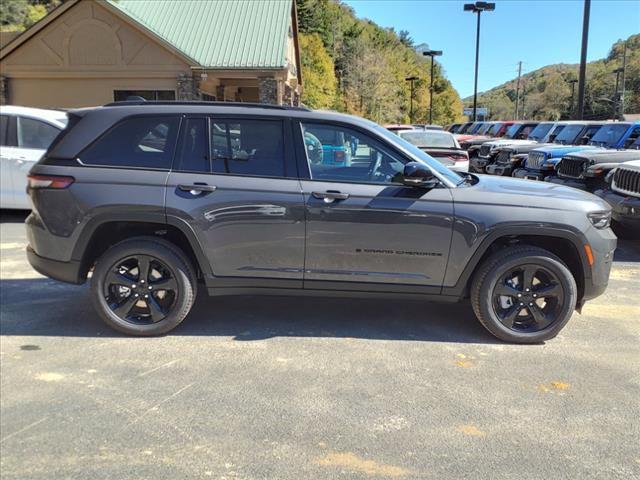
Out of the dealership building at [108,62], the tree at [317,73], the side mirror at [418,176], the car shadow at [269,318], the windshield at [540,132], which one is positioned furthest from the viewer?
the tree at [317,73]

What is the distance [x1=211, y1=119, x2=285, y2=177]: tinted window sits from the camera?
4445 mm

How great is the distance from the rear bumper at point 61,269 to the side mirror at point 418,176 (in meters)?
2.70

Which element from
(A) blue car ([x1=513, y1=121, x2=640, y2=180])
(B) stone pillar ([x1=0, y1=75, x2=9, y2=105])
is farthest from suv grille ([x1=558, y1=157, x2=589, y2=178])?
(B) stone pillar ([x1=0, y1=75, x2=9, y2=105])

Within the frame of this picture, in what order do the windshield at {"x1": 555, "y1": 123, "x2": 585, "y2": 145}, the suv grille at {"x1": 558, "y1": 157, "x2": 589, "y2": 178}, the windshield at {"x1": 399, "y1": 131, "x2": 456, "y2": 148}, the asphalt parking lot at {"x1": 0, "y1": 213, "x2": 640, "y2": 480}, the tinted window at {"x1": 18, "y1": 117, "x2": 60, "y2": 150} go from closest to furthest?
the asphalt parking lot at {"x1": 0, "y1": 213, "x2": 640, "y2": 480} → the tinted window at {"x1": 18, "y1": 117, "x2": 60, "y2": 150} → the suv grille at {"x1": 558, "y1": 157, "x2": 589, "y2": 178} → the windshield at {"x1": 399, "y1": 131, "x2": 456, "y2": 148} → the windshield at {"x1": 555, "y1": 123, "x2": 585, "y2": 145}

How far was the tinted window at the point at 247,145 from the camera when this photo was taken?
4.45 metres

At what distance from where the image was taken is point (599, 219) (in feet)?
14.6

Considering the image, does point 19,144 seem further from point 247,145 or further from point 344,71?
point 344,71

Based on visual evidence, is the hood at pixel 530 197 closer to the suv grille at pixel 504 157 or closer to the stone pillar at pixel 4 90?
the suv grille at pixel 504 157

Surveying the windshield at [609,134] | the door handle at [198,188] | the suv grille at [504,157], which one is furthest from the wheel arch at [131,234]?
the suv grille at [504,157]

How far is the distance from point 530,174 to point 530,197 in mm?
8249

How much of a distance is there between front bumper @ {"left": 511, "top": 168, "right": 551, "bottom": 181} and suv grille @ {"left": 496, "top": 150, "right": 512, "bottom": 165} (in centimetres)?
213

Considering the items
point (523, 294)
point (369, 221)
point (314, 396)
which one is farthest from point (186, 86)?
point (314, 396)

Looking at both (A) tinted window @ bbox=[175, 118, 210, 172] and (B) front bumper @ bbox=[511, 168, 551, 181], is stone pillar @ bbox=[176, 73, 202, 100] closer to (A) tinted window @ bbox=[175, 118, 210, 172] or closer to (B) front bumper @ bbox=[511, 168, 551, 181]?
(B) front bumper @ bbox=[511, 168, 551, 181]

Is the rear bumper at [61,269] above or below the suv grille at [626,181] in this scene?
below
